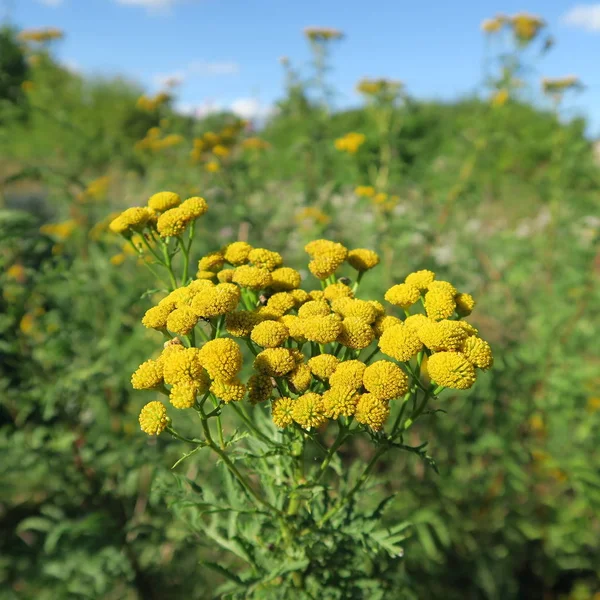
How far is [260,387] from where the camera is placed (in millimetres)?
1496

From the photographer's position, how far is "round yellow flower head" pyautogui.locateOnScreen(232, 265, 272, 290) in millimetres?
1727

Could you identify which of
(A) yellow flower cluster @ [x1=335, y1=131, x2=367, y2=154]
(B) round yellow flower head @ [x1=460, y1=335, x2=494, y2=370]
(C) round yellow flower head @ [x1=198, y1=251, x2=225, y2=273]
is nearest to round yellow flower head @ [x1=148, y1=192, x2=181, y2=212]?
(C) round yellow flower head @ [x1=198, y1=251, x2=225, y2=273]

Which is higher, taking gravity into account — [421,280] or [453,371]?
[421,280]

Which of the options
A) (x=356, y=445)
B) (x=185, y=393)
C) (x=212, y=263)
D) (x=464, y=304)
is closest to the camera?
(x=185, y=393)

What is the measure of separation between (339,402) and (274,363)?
8.3 inches

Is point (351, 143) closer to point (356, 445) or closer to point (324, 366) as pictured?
point (356, 445)

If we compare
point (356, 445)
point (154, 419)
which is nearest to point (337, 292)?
point (154, 419)

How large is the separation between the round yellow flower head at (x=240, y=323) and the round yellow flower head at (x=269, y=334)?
5 cm

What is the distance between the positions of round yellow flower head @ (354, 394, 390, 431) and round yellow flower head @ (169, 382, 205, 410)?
0.45 meters

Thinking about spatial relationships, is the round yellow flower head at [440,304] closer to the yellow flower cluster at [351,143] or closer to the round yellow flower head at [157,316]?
the round yellow flower head at [157,316]

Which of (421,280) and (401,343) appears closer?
(401,343)

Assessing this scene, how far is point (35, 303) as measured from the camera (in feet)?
10.3

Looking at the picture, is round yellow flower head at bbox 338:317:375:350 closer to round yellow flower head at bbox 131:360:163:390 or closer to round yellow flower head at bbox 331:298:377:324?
round yellow flower head at bbox 331:298:377:324

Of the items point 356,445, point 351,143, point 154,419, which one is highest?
point 351,143
